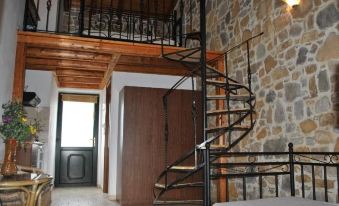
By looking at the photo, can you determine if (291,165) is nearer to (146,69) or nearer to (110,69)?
(146,69)

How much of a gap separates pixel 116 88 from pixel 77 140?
2633mm

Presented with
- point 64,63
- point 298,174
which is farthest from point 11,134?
point 64,63

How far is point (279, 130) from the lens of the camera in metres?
3.96

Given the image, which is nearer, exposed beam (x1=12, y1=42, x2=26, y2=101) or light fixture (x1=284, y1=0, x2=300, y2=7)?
light fixture (x1=284, y1=0, x2=300, y2=7)

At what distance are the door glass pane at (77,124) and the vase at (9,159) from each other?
5792mm

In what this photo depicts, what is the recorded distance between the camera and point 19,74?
460 cm

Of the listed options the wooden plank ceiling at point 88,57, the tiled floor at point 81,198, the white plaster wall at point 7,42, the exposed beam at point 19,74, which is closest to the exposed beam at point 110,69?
the wooden plank ceiling at point 88,57

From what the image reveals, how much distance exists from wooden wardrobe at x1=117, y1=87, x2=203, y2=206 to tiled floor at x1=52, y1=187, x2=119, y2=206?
19.9 inches

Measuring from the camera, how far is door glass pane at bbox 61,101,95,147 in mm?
8227

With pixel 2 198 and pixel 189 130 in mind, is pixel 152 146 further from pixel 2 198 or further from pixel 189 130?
pixel 2 198

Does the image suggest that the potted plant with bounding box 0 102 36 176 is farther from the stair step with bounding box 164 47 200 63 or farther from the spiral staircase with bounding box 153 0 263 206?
the stair step with bounding box 164 47 200 63

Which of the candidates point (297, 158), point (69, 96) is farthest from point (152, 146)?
point (69, 96)

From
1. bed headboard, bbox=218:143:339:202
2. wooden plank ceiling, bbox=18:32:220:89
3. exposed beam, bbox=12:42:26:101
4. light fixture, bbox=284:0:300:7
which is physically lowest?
bed headboard, bbox=218:143:339:202

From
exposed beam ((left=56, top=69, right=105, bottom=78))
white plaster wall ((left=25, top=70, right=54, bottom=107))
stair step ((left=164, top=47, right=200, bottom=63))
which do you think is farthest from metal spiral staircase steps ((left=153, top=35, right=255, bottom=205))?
white plaster wall ((left=25, top=70, right=54, bottom=107))
